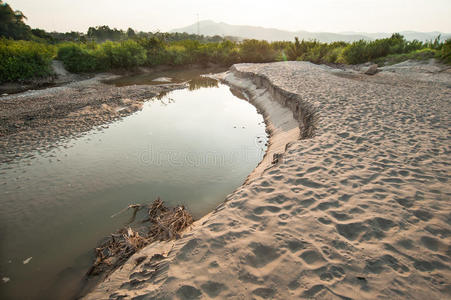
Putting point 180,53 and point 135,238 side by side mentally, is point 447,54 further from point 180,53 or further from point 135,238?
point 180,53

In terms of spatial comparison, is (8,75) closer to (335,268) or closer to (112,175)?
(112,175)

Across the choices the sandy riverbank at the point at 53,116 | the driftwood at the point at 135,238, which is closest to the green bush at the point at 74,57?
the sandy riverbank at the point at 53,116

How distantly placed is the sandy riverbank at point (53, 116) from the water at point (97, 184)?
638 mm

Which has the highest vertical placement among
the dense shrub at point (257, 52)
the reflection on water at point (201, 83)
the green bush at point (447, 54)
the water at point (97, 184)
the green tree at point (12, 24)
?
the green tree at point (12, 24)

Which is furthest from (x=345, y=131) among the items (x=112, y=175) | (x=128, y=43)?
(x=128, y=43)

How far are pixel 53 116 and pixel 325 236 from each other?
10.6 m

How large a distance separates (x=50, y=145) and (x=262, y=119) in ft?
26.8

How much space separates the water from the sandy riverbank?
64 centimetres

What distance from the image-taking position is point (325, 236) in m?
2.51

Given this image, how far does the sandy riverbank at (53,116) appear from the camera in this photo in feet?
22.7

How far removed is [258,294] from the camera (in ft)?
6.41

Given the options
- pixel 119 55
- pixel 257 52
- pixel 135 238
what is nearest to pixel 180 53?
pixel 119 55

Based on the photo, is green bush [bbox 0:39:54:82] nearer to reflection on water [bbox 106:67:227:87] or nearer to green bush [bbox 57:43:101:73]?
green bush [bbox 57:43:101:73]

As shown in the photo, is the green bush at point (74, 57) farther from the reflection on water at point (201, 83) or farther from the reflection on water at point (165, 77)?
the reflection on water at point (201, 83)
